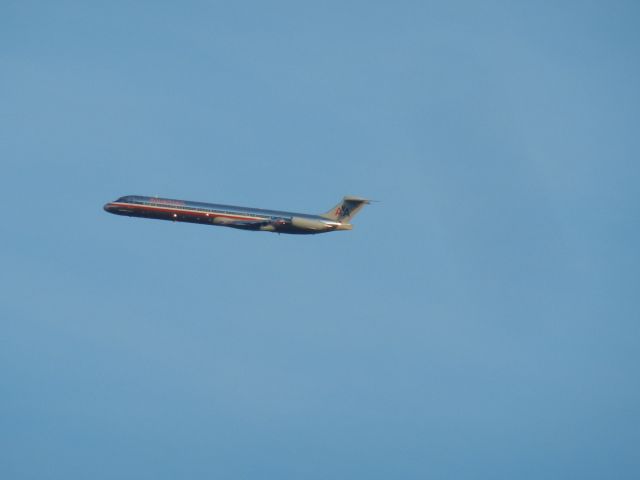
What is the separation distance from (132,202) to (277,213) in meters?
30.3

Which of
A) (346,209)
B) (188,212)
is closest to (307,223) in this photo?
(346,209)

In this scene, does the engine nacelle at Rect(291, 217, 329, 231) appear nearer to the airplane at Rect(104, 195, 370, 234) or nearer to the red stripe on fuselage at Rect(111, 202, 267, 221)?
the airplane at Rect(104, 195, 370, 234)

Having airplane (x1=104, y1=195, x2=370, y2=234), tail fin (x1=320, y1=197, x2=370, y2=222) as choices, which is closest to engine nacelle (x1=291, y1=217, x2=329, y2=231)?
airplane (x1=104, y1=195, x2=370, y2=234)

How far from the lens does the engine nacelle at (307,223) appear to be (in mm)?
182875

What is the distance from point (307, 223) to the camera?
601 feet

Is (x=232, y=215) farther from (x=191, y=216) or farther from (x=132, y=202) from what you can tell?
(x=132, y=202)

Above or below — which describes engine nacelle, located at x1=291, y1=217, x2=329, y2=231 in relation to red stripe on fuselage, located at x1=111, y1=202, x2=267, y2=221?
below

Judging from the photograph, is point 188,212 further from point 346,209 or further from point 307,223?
point 346,209

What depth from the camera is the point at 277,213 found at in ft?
606

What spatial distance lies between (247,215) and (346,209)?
2004 centimetres

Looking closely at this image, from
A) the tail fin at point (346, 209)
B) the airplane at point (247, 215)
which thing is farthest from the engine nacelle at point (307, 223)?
the tail fin at point (346, 209)

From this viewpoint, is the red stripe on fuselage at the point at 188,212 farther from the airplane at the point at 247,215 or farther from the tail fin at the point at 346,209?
the tail fin at the point at 346,209

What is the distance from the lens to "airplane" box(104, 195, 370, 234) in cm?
18362

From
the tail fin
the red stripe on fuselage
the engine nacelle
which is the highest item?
the tail fin
